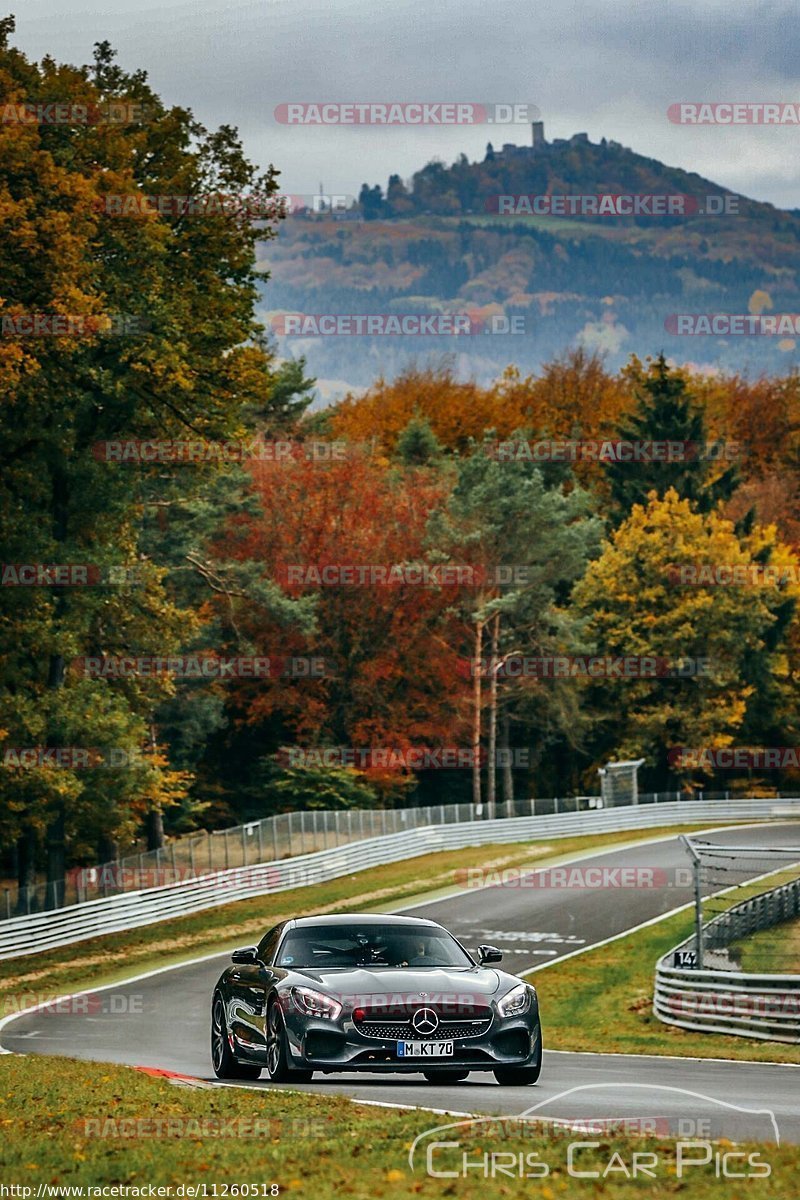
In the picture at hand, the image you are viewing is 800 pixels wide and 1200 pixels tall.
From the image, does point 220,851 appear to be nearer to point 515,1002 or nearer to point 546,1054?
point 546,1054

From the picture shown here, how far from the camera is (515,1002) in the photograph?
14.1 metres

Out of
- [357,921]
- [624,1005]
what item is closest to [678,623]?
[624,1005]

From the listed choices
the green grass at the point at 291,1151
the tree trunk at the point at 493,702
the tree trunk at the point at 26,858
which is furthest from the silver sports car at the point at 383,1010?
the tree trunk at the point at 493,702

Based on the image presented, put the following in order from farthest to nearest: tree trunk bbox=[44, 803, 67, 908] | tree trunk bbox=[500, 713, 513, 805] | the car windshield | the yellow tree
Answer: the yellow tree, tree trunk bbox=[500, 713, 513, 805], tree trunk bbox=[44, 803, 67, 908], the car windshield

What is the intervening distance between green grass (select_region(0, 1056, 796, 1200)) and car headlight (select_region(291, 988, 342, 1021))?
0.64 m

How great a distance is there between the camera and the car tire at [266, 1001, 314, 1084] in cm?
1421

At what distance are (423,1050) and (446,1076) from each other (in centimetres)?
157

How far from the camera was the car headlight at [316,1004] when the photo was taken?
45.4 ft

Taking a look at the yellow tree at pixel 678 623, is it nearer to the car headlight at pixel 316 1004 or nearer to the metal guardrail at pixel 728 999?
the metal guardrail at pixel 728 999

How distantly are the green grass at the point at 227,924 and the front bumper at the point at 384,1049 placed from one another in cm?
1664

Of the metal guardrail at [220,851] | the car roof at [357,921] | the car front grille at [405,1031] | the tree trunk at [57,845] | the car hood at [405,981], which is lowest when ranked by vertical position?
the metal guardrail at [220,851]

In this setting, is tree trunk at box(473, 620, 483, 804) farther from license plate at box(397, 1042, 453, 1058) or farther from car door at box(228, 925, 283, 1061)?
license plate at box(397, 1042, 453, 1058)

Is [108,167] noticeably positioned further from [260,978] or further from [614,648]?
[614,648]

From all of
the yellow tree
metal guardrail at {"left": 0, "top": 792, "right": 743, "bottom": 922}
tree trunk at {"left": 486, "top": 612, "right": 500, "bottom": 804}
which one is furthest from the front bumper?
the yellow tree
